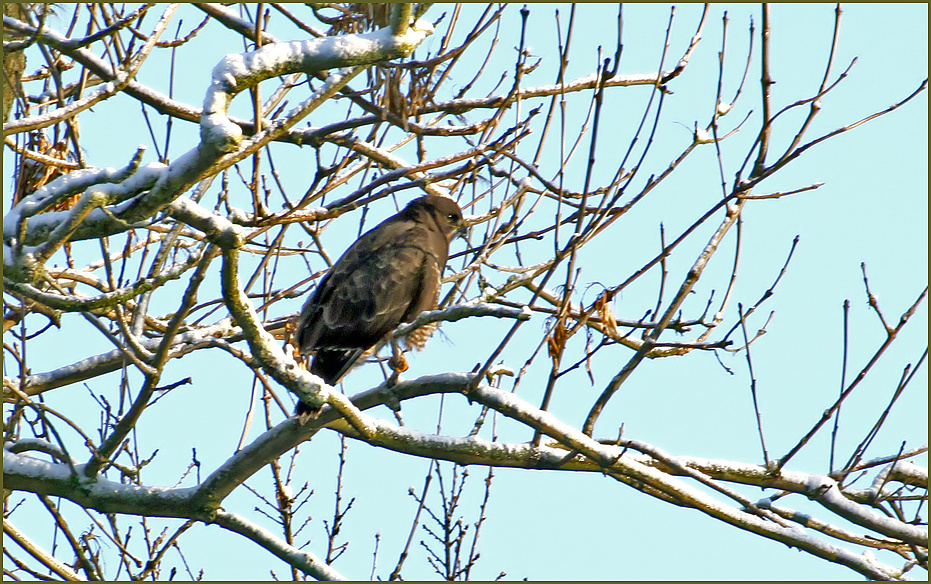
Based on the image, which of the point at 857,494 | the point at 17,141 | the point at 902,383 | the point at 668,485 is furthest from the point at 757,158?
the point at 17,141

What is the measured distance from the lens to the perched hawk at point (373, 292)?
5031 mm

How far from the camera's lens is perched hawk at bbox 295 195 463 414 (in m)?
5.03

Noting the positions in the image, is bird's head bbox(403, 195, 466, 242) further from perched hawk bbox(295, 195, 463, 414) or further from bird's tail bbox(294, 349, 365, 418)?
bird's tail bbox(294, 349, 365, 418)

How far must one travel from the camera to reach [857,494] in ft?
12.4

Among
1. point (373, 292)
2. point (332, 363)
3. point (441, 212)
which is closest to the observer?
point (332, 363)

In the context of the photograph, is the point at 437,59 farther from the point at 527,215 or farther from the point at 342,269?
the point at 342,269

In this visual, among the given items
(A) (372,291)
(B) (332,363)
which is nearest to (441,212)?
(A) (372,291)

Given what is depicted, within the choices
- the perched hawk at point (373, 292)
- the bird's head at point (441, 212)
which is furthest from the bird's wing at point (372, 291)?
the bird's head at point (441, 212)

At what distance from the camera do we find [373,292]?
17.3 feet

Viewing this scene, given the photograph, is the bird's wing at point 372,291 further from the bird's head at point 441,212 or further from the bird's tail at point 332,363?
the bird's head at point 441,212

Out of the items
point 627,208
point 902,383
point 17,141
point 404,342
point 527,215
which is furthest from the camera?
point 404,342

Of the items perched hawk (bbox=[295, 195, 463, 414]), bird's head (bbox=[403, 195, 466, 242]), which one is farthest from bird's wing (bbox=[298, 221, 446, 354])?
bird's head (bbox=[403, 195, 466, 242])

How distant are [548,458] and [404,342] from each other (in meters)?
1.61

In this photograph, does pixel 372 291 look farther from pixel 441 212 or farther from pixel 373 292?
pixel 441 212
